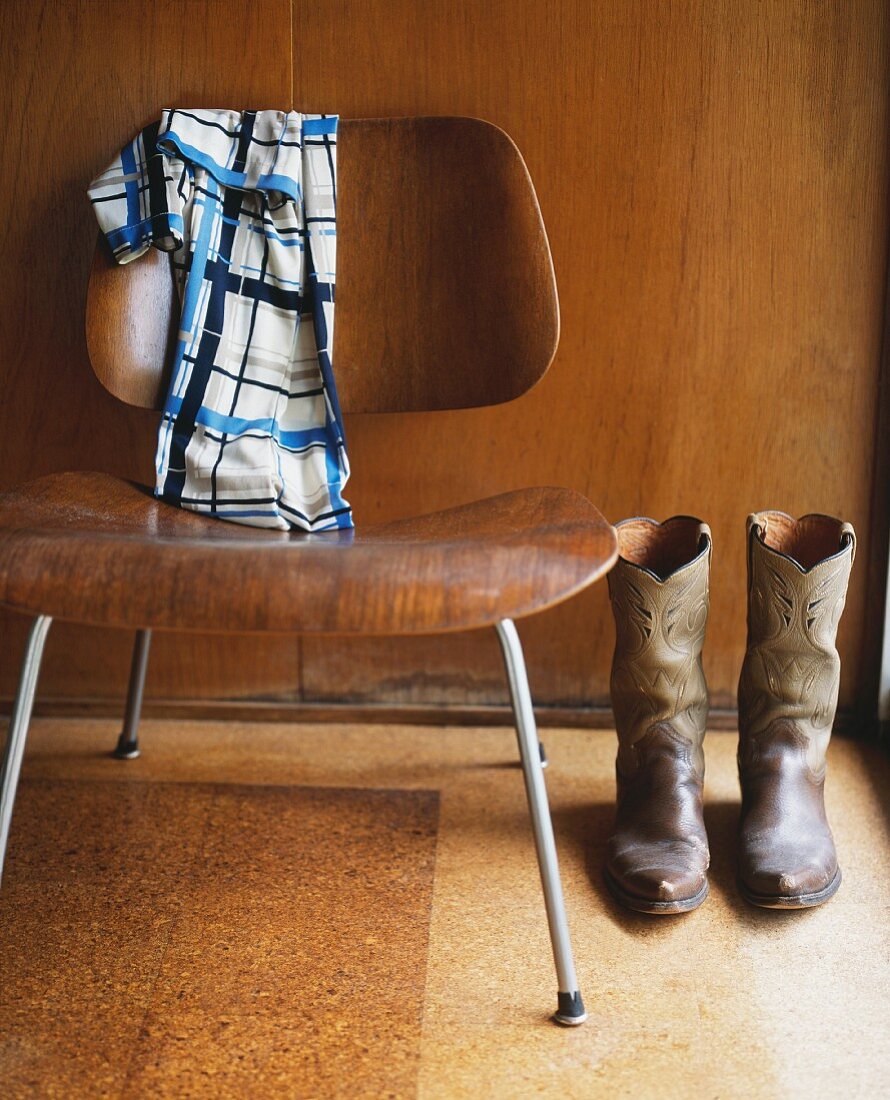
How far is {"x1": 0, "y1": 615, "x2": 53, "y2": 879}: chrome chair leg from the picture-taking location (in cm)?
93

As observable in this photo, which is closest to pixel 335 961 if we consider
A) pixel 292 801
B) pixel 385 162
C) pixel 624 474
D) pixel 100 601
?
pixel 292 801

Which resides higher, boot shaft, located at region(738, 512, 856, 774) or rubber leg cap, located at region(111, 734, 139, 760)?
boot shaft, located at region(738, 512, 856, 774)

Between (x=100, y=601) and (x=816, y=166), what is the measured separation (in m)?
1.09

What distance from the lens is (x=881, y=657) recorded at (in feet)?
5.05

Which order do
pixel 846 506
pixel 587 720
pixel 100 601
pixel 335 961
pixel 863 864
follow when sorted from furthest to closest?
pixel 587 720 → pixel 846 506 → pixel 863 864 → pixel 335 961 → pixel 100 601

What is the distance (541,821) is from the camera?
0.94m

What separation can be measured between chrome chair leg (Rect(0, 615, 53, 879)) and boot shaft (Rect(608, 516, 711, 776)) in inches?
25.2

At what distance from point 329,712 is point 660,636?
606 millimetres

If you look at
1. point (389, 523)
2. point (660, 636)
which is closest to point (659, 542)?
point (660, 636)

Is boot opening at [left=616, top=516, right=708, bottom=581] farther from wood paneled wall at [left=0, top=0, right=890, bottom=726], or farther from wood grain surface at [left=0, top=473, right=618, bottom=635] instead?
wood grain surface at [left=0, top=473, right=618, bottom=635]

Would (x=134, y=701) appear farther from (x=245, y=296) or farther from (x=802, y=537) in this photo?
(x=802, y=537)

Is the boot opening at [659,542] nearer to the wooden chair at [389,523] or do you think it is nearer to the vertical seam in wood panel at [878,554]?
the wooden chair at [389,523]

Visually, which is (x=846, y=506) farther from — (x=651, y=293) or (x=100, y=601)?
(x=100, y=601)

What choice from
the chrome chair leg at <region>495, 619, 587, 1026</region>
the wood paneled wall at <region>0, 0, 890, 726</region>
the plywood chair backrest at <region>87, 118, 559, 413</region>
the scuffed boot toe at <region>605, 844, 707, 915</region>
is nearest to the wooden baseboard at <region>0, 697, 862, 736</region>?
the wood paneled wall at <region>0, 0, 890, 726</region>
